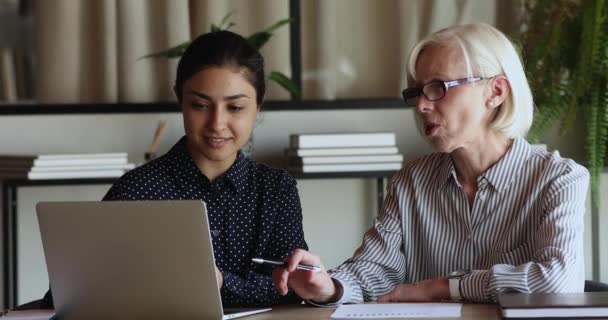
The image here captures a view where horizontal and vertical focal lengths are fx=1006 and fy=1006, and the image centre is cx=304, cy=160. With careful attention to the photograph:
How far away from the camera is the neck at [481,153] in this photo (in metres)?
2.00

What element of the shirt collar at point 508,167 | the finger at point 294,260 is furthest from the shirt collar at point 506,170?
the finger at point 294,260

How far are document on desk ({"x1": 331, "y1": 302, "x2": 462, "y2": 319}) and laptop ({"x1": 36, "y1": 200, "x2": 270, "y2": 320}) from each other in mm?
213

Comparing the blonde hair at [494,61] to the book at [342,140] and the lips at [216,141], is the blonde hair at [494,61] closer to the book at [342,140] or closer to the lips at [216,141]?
the lips at [216,141]

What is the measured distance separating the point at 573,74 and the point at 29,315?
197 centimetres

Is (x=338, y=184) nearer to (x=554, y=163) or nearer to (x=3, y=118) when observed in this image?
(x=3, y=118)

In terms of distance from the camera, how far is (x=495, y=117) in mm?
1996

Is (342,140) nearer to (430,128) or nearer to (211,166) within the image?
(211,166)

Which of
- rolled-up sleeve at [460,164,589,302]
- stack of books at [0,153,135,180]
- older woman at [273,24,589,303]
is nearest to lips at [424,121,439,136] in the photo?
older woman at [273,24,589,303]

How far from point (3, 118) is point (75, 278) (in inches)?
83.9

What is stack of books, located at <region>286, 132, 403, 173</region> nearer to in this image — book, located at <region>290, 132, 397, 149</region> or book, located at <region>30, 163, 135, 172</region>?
book, located at <region>290, 132, 397, 149</region>

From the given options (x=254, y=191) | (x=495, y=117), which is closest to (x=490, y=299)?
(x=495, y=117)

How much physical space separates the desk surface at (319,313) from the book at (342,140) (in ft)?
4.92

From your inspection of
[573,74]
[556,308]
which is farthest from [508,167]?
[573,74]

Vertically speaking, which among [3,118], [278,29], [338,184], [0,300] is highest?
[278,29]
